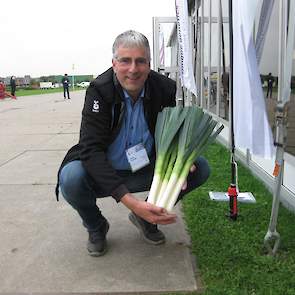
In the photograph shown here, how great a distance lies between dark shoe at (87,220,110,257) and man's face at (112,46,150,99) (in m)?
1.11

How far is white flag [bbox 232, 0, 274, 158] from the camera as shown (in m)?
2.67

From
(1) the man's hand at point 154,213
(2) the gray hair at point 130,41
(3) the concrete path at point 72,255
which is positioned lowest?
(3) the concrete path at point 72,255

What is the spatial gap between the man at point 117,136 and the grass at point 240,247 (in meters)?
0.48

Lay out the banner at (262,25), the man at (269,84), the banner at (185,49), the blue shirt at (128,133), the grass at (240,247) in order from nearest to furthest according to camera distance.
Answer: the grass at (240,247) → the banner at (262,25) → the blue shirt at (128,133) → the man at (269,84) → the banner at (185,49)

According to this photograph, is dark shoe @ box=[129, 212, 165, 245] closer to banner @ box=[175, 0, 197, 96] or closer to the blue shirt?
the blue shirt

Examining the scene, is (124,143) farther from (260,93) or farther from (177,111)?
(260,93)

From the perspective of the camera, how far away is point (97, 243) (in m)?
3.16

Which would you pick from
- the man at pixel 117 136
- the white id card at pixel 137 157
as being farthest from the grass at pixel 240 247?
the white id card at pixel 137 157

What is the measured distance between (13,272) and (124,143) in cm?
118

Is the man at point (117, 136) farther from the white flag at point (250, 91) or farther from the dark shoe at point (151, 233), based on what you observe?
the white flag at point (250, 91)

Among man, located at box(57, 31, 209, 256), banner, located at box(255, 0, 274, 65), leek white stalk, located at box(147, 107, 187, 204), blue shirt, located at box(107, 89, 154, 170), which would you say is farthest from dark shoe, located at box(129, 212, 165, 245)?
banner, located at box(255, 0, 274, 65)

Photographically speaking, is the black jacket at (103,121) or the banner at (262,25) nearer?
the black jacket at (103,121)

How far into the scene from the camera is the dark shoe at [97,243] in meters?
3.14

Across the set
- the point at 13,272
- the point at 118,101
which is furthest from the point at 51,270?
the point at 118,101
